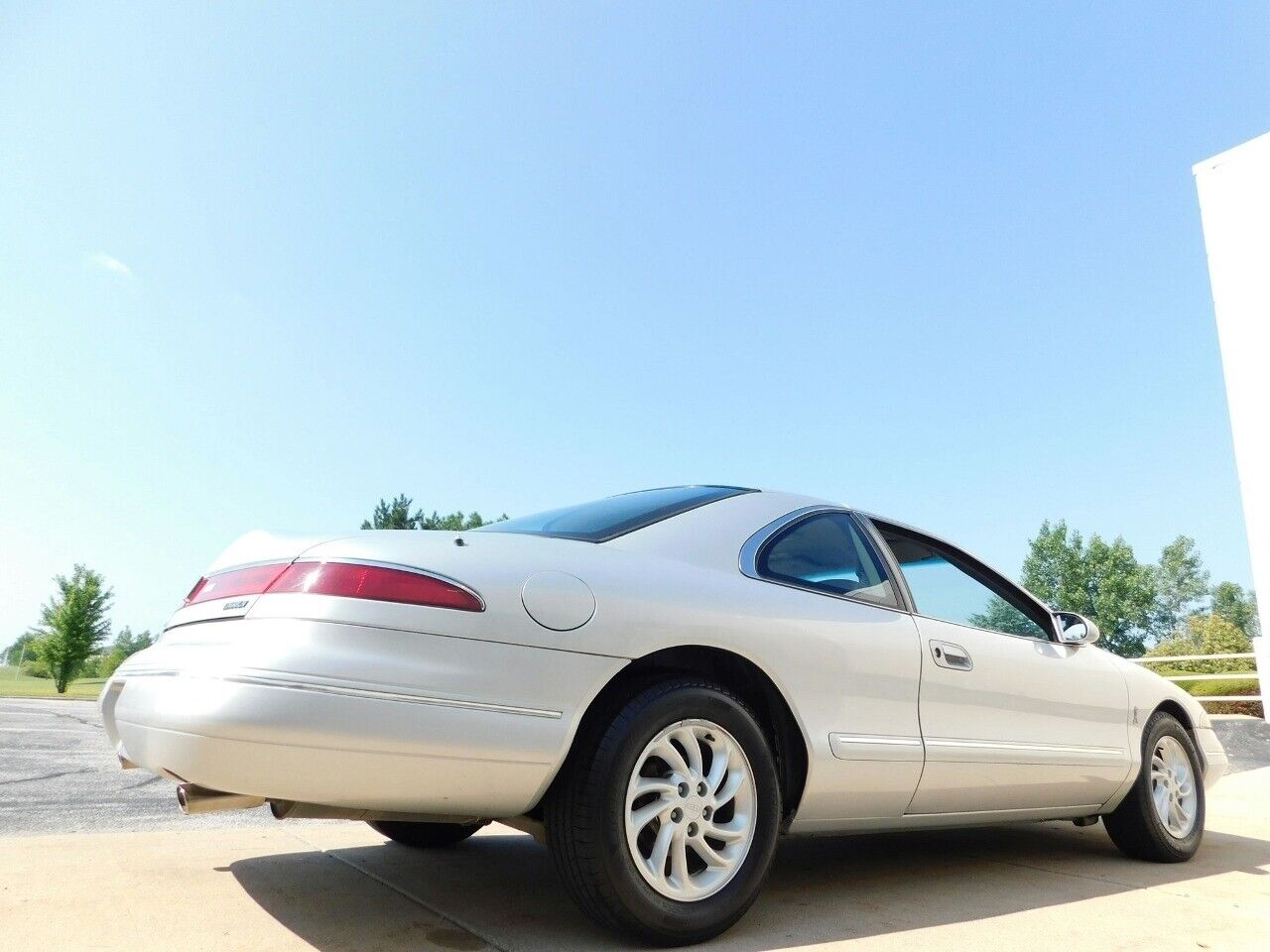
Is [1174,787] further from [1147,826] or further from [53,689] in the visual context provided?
[53,689]

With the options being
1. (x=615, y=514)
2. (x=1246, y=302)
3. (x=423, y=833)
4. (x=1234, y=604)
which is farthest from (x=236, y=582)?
(x=1234, y=604)

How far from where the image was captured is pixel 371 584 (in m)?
2.23

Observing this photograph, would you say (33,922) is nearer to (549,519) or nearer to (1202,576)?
(549,519)

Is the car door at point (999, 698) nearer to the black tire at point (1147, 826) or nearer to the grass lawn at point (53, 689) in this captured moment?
the black tire at point (1147, 826)

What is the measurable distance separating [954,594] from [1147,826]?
5.11 ft

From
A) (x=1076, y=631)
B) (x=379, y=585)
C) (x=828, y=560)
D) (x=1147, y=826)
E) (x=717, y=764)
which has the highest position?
(x=828, y=560)

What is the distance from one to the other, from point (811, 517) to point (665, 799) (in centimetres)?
126

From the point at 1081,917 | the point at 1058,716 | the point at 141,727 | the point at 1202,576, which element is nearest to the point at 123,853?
the point at 141,727

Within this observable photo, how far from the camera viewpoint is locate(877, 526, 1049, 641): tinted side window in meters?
3.52

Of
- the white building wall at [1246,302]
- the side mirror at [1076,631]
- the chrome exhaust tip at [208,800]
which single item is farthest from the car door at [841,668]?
the white building wall at [1246,302]

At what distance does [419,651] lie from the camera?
219 cm

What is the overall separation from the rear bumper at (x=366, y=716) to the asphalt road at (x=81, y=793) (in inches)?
103

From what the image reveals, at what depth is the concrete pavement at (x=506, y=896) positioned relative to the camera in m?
2.49

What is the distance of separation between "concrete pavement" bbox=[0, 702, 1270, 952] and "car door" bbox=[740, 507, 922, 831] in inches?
15.1
